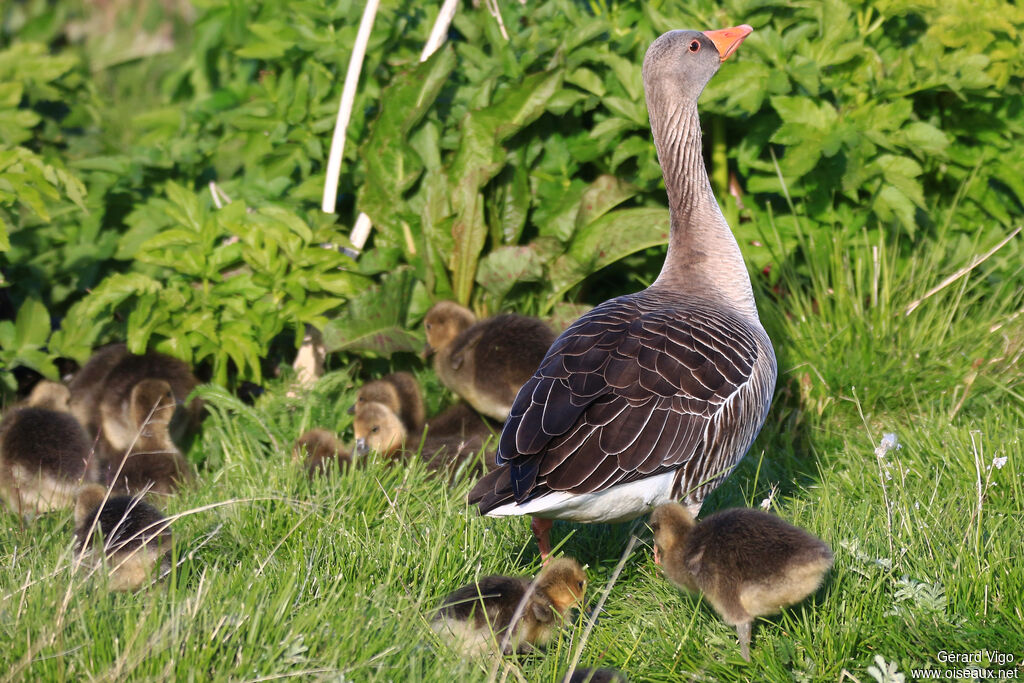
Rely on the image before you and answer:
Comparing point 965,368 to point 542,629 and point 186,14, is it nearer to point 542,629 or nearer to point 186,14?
point 542,629

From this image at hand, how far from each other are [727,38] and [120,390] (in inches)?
148

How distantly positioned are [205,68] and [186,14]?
243 inches

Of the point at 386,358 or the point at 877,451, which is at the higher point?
the point at 877,451

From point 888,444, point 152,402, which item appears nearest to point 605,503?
point 888,444

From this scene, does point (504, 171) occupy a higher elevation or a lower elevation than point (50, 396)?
higher

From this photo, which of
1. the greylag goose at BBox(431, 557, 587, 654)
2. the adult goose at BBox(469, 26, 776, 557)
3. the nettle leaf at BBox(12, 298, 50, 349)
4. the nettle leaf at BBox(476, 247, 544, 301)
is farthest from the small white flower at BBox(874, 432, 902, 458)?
the nettle leaf at BBox(12, 298, 50, 349)

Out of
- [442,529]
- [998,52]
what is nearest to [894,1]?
[998,52]

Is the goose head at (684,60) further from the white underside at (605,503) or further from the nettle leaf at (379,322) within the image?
the white underside at (605,503)

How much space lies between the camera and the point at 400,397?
5895 mm

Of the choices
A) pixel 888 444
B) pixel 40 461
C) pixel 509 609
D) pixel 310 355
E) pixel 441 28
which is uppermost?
pixel 441 28

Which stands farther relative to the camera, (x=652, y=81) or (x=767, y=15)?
(x=767, y=15)

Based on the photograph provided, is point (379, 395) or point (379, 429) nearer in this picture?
point (379, 429)

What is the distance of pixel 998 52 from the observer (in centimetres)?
588

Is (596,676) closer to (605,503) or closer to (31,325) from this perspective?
(605,503)
